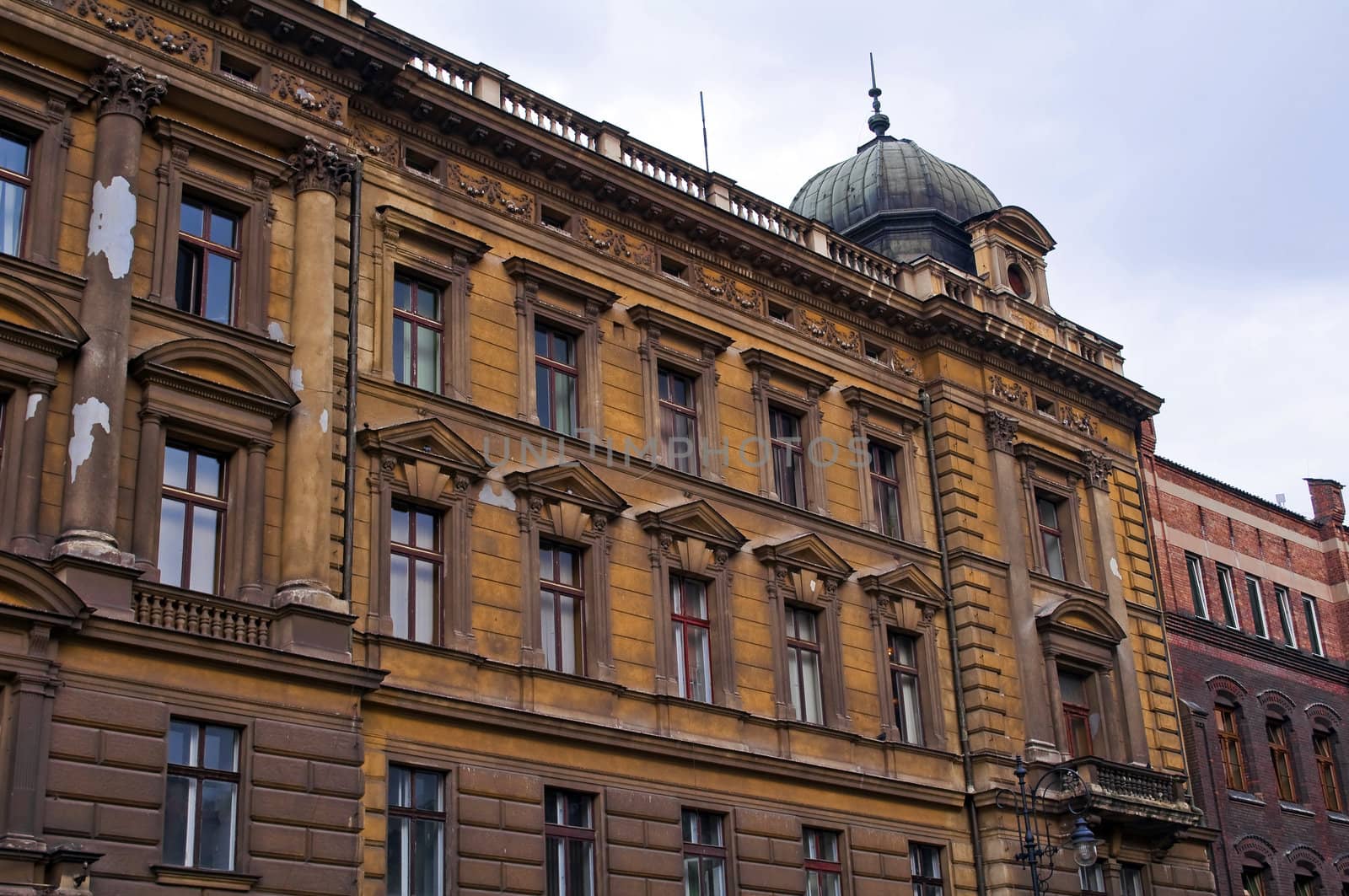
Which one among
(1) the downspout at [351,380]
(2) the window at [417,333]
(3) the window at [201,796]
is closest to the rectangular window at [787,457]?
(2) the window at [417,333]

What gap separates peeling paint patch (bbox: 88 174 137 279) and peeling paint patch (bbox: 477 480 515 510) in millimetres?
6482

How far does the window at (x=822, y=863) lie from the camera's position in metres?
28.7

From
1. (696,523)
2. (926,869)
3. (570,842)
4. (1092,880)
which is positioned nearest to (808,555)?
(696,523)

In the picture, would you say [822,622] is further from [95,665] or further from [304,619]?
[95,665]

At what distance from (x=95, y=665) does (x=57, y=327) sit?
4540mm

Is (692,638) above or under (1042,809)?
above

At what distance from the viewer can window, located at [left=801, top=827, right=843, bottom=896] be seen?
28.7 m

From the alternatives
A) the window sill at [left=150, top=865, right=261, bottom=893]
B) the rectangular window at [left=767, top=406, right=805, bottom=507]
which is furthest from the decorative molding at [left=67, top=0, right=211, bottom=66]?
the rectangular window at [left=767, top=406, right=805, bottom=507]

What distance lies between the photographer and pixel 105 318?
22344 mm

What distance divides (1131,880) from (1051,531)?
767 centimetres

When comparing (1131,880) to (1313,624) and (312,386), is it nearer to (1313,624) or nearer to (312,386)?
(1313,624)

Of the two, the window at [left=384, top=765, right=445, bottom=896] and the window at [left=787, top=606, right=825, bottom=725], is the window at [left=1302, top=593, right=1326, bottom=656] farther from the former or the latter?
the window at [left=384, top=765, right=445, bottom=896]

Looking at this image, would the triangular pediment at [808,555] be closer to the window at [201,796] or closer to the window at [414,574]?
the window at [414,574]

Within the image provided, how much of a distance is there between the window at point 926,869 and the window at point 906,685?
6.58ft
